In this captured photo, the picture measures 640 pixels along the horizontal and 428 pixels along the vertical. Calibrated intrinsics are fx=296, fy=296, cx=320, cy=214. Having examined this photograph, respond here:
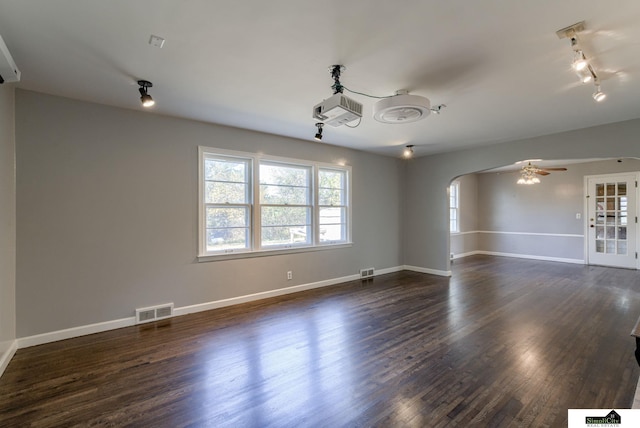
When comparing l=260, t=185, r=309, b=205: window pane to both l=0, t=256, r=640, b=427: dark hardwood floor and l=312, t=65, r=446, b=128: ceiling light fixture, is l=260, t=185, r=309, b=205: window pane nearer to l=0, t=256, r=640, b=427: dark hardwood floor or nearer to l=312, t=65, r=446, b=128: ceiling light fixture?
l=0, t=256, r=640, b=427: dark hardwood floor

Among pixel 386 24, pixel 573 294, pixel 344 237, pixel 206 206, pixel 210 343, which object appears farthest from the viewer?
pixel 344 237

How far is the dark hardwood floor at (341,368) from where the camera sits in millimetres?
2039

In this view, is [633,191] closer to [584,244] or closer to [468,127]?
[584,244]

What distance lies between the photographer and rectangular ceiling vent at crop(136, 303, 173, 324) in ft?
12.1

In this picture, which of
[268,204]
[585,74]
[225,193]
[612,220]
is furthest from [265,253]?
[612,220]

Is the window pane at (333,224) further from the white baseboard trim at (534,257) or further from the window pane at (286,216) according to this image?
the white baseboard trim at (534,257)

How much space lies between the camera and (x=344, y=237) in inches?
235

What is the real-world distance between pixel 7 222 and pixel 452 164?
264 inches

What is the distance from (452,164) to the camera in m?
6.14

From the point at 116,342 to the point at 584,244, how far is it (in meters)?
10.1

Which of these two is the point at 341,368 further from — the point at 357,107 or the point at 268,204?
the point at 268,204

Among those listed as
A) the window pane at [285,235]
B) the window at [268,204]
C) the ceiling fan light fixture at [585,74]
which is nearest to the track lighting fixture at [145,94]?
the window at [268,204]

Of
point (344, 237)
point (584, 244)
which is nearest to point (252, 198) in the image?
point (344, 237)

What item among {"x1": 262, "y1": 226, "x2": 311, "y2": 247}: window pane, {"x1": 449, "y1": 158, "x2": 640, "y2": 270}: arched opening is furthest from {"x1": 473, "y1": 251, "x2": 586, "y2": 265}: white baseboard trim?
{"x1": 262, "y1": 226, "x2": 311, "y2": 247}: window pane
